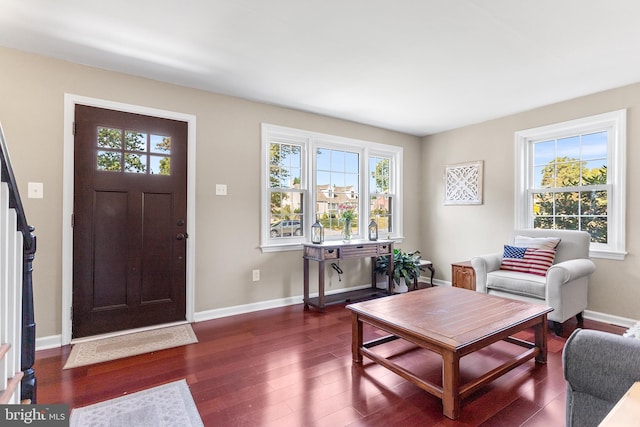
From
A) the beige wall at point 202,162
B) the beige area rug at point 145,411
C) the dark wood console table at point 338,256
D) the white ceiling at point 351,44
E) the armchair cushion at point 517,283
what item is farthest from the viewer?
the dark wood console table at point 338,256

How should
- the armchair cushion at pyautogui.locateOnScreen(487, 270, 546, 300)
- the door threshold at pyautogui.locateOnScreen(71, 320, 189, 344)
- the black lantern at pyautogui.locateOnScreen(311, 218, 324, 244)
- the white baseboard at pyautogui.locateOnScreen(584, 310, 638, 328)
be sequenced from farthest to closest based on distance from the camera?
the black lantern at pyautogui.locateOnScreen(311, 218, 324, 244)
the white baseboard at pyautogui.locateOnScreen(584, 310, 638, 328)
the armchair cushion at pyautogui.locateOnScreen(487, 270, 546, 300)
the door threshold at pyautogui.locateOnScreen(71, 320, 189, 344)

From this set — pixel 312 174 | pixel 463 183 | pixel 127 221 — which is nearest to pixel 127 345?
pixel 127 221

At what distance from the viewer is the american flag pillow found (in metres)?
3.17

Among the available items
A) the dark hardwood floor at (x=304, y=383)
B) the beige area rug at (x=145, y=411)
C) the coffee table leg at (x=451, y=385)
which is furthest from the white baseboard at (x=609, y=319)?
the beige area rug at (x=145, y=411)

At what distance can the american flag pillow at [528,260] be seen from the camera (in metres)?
3.17

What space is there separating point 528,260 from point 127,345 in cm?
383

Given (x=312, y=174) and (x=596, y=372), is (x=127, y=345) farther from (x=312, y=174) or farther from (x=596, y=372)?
(x=596, y=372)

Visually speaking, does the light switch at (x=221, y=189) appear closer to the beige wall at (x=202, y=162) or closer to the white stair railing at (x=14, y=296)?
the beige wall at (x=202, y=162)

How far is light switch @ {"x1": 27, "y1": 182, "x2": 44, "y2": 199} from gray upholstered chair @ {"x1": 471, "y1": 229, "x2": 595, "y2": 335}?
4.06m

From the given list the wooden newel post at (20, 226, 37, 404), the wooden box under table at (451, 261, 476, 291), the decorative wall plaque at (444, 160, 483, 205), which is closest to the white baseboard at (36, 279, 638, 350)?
the wooden box under table at (451, 261, 476, 291)

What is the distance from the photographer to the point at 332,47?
8.13 ft

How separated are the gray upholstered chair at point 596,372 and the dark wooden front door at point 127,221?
9.99ft

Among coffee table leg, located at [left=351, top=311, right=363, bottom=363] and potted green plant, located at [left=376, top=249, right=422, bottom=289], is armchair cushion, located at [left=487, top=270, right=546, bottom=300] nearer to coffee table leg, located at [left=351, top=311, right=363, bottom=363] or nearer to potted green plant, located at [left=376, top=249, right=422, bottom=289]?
potted green plant, located at [left=376, top=249, right=422, bottom=289]

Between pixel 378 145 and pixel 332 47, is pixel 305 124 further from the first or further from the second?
pixel 332 47
